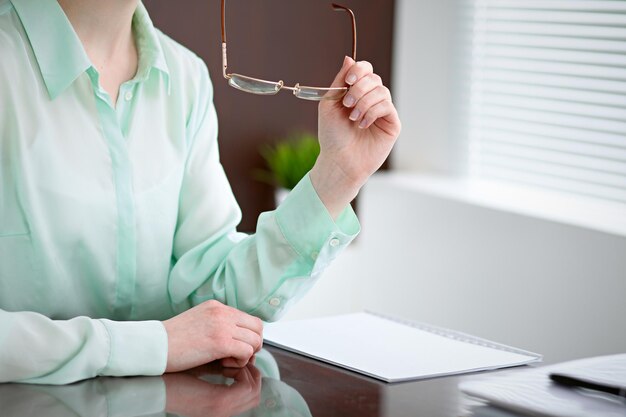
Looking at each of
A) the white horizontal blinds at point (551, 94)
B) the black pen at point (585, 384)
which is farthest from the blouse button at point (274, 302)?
the white horizontal blinds at point (551, 94)

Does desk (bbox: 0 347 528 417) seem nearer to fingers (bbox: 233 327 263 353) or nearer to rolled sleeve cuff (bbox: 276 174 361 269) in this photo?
fingers (bbox: 233 327 263 353)

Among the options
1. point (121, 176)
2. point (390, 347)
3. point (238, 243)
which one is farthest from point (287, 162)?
point (390, 347)

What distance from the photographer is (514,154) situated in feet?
11.3

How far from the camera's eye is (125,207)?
1.69 meters

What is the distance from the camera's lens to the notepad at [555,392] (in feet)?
3.94

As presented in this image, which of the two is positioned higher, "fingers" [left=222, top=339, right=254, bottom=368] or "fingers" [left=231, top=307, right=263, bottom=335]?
"fingers" [left=231, top=307, right=263, bottom=335]

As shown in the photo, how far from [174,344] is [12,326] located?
228 millimetres

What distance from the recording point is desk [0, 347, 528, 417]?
1236mm

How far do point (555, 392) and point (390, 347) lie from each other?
36 cm

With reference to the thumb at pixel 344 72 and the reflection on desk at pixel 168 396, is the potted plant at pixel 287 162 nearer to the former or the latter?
the thumb at pixel 344 72

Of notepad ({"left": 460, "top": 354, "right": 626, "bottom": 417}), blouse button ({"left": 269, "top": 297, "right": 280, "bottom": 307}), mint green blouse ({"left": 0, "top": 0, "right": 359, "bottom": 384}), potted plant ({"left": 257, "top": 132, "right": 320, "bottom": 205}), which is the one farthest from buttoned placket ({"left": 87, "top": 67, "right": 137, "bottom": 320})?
potted plant ({"left": 257, "top": 132, "right": 320, "bottom": 205})

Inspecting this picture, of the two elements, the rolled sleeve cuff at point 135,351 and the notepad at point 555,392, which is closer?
the notepad at point 555,392

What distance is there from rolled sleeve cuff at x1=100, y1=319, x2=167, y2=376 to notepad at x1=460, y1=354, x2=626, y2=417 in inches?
17.0

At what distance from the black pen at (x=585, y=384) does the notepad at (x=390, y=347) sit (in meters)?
0.18
